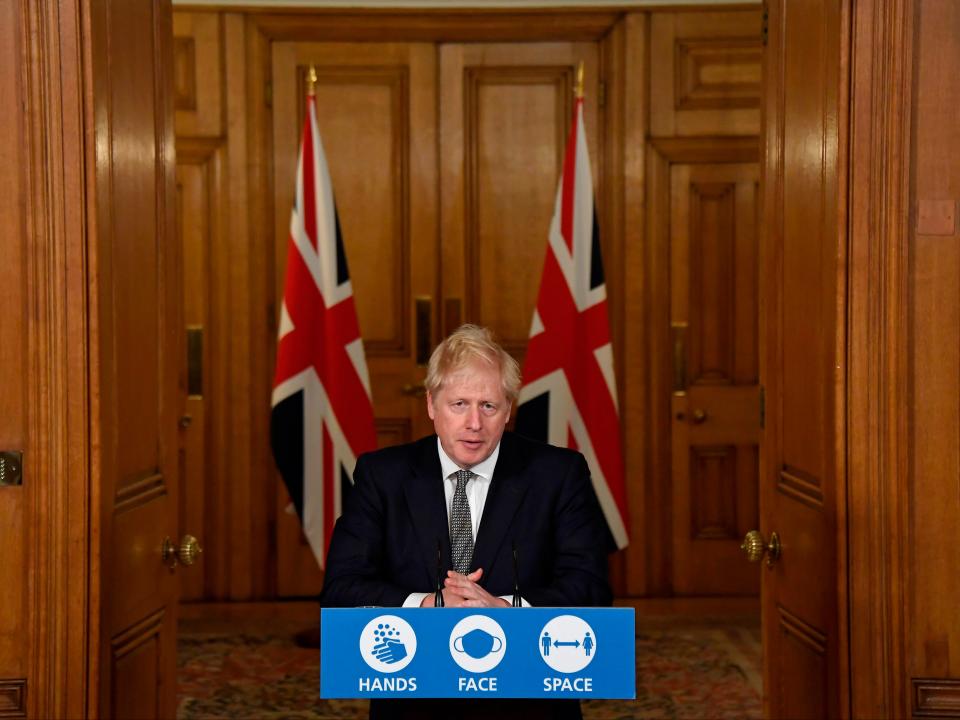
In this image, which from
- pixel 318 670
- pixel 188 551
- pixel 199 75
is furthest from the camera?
pixel 199 75

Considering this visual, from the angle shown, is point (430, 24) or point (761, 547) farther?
point (430, 24)

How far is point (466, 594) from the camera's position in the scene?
2465 millimetres

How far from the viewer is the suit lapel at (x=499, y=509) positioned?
106 inches

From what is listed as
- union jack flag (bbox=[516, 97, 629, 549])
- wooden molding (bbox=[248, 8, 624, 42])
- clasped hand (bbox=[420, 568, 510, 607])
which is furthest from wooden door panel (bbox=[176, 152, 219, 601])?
clasped hand (bbox=[420, 568, 510, 607])

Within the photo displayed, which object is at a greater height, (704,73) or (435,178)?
(704,73)

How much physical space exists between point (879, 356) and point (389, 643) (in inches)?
49.3

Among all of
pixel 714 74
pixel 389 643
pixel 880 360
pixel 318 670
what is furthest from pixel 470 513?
pixel 714 74

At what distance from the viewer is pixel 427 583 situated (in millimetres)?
2688

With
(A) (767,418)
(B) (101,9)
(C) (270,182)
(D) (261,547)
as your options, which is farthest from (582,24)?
(B) (101,9)

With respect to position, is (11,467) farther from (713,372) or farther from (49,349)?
(713,372)

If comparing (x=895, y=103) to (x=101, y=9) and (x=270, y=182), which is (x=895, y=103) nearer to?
(x=101, y=9)

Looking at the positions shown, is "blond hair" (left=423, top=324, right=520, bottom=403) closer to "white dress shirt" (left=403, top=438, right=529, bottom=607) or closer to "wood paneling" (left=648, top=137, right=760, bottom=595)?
"white dress shirt" (left=403, top=438, right=529, bottom=607)

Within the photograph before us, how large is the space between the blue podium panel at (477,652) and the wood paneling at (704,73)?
14.5 ft

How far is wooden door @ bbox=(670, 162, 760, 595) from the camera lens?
247 inches
